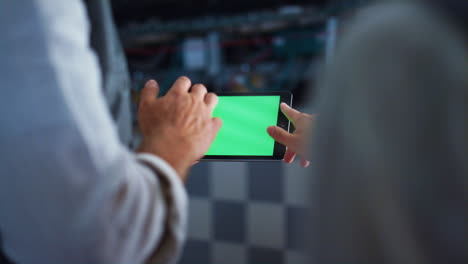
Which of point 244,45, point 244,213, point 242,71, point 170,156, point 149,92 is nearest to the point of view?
point 170,156

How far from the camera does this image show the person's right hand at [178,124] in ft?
1.26

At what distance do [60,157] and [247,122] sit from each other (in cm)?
45

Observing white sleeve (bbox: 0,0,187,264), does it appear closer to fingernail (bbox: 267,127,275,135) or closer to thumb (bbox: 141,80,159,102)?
thumb (bbox: 141,80,159,102)

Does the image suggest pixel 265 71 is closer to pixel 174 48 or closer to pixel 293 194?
pixel 174 48

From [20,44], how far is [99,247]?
16cm

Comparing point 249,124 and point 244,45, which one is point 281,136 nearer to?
point 249,124

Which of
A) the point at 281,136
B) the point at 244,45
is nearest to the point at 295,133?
the point at 281,136

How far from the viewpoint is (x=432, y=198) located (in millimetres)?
178

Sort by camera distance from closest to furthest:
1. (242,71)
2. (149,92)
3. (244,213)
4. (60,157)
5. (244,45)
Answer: (60,157)
(149,92)
(244,213)
(242,71)
(244,45)

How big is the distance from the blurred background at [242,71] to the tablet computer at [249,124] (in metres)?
0.57

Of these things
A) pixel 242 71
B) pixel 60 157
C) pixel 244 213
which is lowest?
pixel 244 213

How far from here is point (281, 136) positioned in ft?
2.06

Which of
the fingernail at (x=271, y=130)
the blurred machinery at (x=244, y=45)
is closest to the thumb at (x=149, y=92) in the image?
the fingernail at (x=271, y=130)

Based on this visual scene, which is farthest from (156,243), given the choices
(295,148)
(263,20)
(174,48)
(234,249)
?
(174,48)
